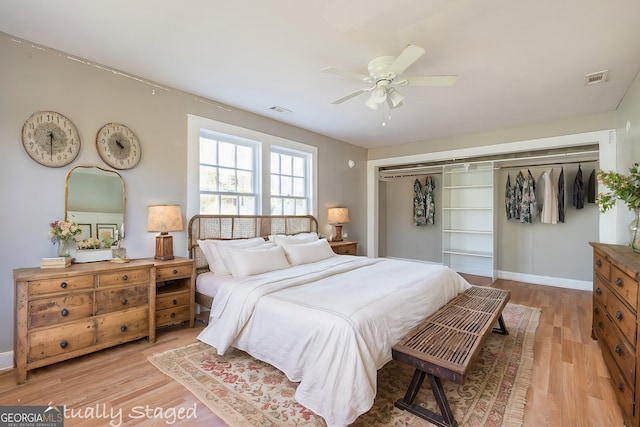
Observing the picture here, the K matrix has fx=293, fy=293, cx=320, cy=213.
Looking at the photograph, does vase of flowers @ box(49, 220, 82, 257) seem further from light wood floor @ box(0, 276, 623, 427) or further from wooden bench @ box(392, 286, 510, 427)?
wooden bench @ box(392, 286, 510, 427)

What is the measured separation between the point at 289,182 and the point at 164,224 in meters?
2.17

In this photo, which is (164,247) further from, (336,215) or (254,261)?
(336,215)

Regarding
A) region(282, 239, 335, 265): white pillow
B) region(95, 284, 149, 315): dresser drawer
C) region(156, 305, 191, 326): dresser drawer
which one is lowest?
region(156, 305, 191, 326): dresser drawer

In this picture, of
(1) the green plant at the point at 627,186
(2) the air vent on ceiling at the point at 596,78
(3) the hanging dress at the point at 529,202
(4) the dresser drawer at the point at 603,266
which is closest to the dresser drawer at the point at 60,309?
(4) the dresser drawer at the point at 603,266

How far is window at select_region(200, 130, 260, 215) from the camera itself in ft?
12.1

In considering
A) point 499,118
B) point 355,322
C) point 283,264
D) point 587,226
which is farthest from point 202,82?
point 587,226

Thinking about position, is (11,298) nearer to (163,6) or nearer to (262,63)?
(163,6)

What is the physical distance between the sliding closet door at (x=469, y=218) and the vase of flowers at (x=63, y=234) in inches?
229

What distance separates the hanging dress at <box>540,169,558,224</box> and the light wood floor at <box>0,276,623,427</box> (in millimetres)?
2562

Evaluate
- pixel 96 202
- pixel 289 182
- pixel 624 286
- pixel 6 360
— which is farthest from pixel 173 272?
pixel 624 286

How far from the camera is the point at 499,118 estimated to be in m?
4.17

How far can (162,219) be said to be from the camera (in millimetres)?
2945

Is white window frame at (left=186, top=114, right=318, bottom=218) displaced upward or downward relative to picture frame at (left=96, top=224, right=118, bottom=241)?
upward

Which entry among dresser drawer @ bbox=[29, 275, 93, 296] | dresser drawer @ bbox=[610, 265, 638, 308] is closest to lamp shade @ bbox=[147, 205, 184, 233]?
dresser drawer @ bbox=[29, 275, 93, 296]
